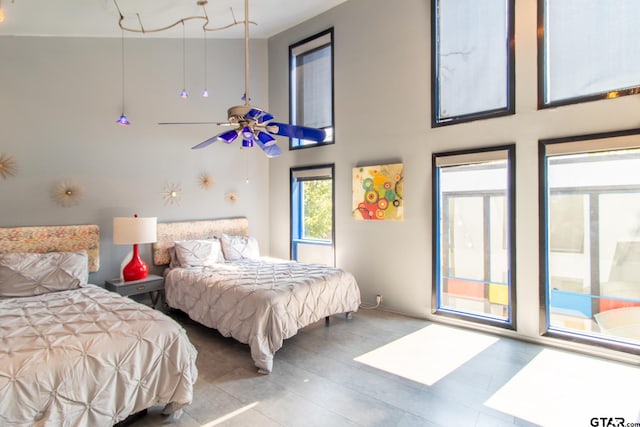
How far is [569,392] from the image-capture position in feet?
8.41

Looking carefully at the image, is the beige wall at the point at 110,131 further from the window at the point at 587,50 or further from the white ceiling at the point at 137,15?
the window at the point at 587,50

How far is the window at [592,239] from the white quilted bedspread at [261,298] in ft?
6.99

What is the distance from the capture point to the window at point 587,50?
304cm

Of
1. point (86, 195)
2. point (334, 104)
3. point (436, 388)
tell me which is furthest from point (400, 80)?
point (86, 195)

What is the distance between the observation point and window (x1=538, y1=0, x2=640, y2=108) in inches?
120

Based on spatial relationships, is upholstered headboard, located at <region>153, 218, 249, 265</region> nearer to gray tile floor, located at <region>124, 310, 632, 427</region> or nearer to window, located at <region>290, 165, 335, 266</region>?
window, located at <region>290, 165, 335, 266</region>

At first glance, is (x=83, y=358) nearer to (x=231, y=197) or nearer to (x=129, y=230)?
(x=129, y=230)

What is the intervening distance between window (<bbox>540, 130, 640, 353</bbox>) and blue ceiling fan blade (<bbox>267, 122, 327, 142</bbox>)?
2.29 meters

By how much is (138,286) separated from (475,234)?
3.97 m

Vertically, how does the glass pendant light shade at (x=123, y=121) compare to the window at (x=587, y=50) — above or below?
below

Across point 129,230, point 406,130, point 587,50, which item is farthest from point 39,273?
point 587,50

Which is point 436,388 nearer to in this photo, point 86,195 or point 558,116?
point 558,116

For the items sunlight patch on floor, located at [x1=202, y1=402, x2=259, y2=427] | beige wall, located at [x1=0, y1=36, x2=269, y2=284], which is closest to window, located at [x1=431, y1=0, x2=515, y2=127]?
A: beige wall, located at [x1=0, y1=36, x2=269, y2=284]

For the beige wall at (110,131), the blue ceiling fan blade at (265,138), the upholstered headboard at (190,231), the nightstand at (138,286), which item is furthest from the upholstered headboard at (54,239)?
the blue ceiling fan blade at (265,138)
